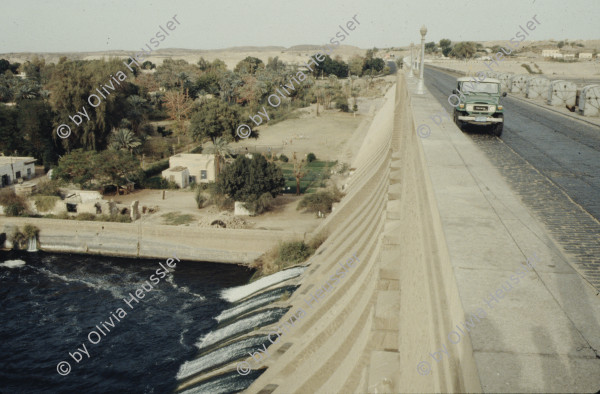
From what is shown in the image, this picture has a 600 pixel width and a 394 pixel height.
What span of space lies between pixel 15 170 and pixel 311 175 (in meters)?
18.9

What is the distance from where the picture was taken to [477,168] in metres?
9.62

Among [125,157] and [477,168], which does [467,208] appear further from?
[125,157]

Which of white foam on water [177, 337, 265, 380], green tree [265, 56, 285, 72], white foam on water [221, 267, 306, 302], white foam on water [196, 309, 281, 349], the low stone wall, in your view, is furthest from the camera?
green tree [265, 56, 285, 72]

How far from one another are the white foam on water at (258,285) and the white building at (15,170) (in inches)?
753

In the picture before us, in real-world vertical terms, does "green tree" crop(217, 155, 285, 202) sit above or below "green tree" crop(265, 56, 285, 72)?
below

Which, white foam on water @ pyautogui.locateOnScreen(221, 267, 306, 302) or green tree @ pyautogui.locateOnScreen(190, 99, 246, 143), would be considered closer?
white foam on water @ pyautogui.locateOnScreen(221, 267, 306, 302)

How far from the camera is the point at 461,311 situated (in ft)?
13.4

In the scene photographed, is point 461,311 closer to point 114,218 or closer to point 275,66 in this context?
point 114,218

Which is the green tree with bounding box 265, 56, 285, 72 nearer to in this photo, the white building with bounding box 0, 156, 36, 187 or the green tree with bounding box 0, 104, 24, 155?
the green tree with bounding box 0, 104, 24, 155

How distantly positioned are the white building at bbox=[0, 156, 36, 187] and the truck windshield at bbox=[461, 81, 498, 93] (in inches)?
1104

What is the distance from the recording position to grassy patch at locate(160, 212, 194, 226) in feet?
84.5

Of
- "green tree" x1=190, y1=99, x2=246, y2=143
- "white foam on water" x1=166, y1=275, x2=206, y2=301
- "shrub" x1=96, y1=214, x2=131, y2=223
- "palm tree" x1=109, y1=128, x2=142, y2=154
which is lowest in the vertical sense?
"white foam on water" x1=166, y1=275, x2=206, y2=301

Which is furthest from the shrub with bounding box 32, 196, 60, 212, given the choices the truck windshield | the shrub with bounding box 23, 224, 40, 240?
the truck windshield

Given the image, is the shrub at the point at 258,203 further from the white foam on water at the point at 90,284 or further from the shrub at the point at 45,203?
the shrub at the point at 45,203
